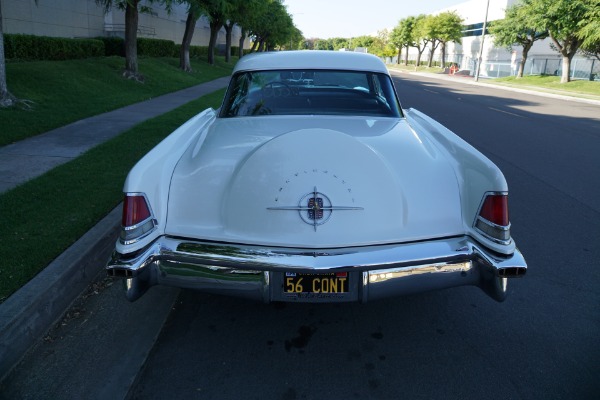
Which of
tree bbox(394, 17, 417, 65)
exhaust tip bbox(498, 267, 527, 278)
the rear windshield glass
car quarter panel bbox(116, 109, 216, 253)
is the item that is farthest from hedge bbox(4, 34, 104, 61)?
tree bbox(394, 17, 417, 65)

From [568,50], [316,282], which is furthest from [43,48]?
[568,50]

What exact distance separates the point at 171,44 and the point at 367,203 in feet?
109

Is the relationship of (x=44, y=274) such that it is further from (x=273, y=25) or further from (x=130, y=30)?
(x=273, y=25)

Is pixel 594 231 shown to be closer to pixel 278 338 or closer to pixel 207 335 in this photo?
→ pixel 278 338

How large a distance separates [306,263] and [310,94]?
2.23m

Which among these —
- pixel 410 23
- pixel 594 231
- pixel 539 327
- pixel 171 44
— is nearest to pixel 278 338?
pixel 539 327

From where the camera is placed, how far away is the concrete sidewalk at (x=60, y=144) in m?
6.05

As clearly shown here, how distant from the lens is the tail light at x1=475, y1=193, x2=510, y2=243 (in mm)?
2658

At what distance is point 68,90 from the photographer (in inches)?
521

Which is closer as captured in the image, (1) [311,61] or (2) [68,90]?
(1) [311,61]

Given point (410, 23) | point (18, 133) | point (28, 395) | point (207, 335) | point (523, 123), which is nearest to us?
point (28, 395)

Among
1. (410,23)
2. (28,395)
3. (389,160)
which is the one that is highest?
(410,23)

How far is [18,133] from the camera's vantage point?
820cm

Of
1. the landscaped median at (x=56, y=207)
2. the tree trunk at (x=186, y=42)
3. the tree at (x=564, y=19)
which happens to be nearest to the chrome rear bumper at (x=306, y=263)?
the landscaped median at (x=56, y=207)
